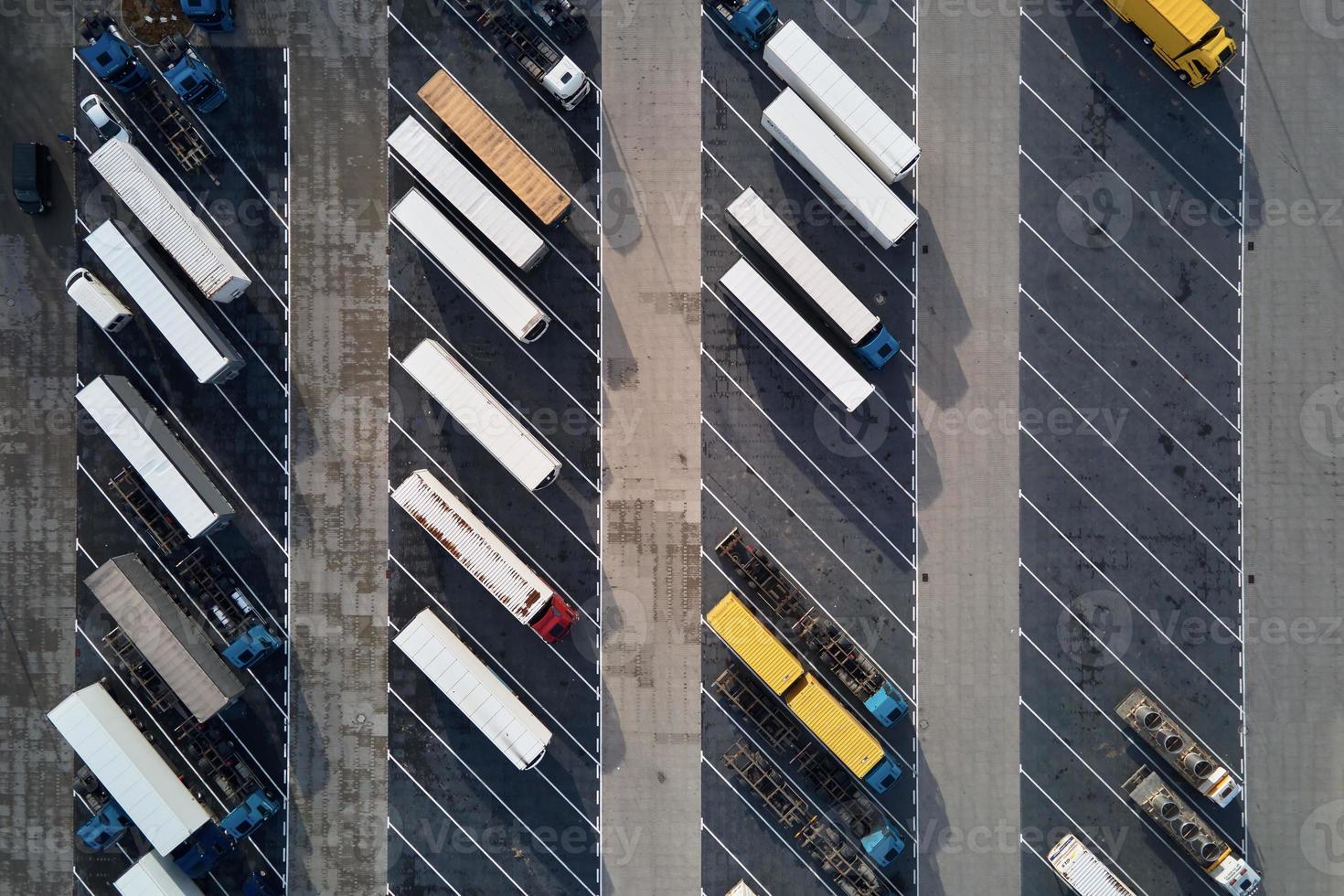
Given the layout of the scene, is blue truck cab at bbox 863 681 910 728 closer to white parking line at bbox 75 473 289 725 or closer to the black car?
white parking line at bbox 75 473 289 725

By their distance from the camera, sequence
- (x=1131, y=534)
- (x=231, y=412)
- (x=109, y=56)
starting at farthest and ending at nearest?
(x=231, y=412) → (x=1131, y=534) → (x=109, y=56)

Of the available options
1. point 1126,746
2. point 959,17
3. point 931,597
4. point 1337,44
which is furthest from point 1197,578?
point 959,17

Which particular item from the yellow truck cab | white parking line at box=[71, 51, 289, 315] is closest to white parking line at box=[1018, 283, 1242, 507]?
the yellow truck cab

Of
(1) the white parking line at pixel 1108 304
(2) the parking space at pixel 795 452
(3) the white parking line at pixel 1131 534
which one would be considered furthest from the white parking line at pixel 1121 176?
(3) the white parking line at pixel 1131 534

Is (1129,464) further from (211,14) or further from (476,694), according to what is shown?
(211,14)

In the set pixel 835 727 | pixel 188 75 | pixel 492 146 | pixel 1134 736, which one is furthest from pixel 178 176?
pixel 1134 736

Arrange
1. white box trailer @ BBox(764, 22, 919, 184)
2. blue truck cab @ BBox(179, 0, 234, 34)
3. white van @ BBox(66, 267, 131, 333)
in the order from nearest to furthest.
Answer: white box trailer @ BBox(764, 22, 919, 184) → white van @ BBox(66, 267, 131, 333) → blue truck cab @ BBox(179, 0, 234, 34)
